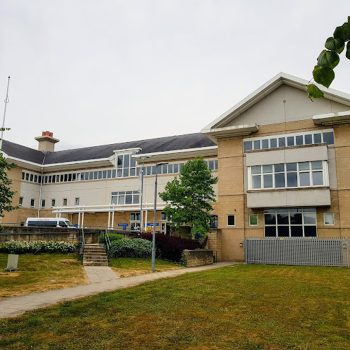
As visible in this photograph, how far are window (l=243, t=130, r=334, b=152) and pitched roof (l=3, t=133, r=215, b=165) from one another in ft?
23.1

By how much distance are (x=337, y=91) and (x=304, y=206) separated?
9.36 meters

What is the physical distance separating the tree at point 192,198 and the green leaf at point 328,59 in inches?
1152

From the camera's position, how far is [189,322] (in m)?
8.70

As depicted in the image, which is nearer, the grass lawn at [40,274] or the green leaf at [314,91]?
the green leaf at [314,91]

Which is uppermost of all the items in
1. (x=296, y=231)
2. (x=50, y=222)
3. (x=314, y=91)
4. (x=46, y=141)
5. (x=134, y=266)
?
(x=46, y=141)

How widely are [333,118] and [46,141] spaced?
4309 cm

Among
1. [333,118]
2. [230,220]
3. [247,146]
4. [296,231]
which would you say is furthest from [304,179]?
[230,220]

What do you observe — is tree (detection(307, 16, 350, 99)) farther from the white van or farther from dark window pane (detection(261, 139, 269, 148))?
the white van

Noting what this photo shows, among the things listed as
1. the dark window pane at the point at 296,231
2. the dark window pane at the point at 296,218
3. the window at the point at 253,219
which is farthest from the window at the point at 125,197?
the dark window pane at the point at 296,231

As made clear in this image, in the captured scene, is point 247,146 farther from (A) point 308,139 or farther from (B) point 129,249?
(B) point 129,249

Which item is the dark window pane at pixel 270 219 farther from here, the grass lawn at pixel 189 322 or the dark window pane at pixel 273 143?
the grass lawn at pixel 189 322

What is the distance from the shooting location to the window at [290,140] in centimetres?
3095

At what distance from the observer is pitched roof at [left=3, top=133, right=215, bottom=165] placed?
4305 cm

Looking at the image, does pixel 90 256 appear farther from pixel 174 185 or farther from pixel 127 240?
pixel 174 185
